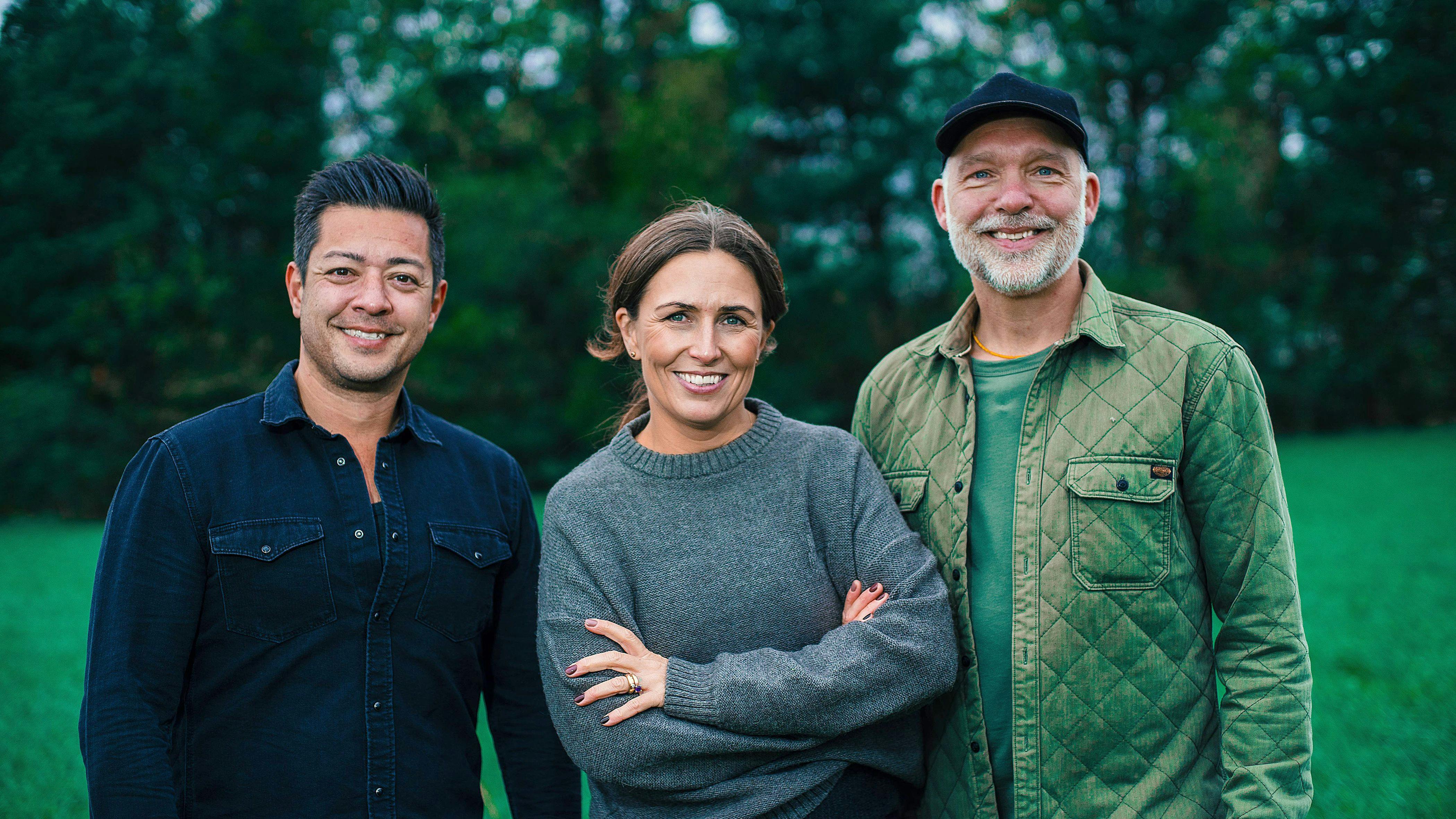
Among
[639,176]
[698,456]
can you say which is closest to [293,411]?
[698,456]

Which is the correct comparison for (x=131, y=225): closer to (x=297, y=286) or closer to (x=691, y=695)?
(x=297, y=286)

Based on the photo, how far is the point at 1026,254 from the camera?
8.20ft

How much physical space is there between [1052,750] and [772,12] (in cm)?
2259

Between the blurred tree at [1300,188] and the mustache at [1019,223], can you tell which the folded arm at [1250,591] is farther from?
the blurred tree at [1300,188]

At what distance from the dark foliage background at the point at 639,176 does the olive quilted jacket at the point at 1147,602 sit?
47.7ft

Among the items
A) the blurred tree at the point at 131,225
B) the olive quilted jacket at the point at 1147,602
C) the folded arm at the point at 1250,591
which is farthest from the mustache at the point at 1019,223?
the blurred tree at the point at 131,225

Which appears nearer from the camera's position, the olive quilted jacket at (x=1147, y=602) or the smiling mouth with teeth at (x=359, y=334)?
the olive quilted jacket at (x=1147, y=602)

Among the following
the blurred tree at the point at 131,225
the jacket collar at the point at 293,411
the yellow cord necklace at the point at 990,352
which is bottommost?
the jacket collar at the point at 293,411

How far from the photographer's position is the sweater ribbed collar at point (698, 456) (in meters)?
2.37

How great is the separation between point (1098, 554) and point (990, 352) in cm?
64

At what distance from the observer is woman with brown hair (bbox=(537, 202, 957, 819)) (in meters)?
2.07

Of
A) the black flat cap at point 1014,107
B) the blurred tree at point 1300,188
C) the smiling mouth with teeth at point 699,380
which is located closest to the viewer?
the smiling mouth with teeth at point 699,380

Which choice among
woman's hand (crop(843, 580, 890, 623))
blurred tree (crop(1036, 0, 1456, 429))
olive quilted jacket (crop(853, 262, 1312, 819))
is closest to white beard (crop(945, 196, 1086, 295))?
olive quilted jacket (crop(853, 262, 1312, 819))

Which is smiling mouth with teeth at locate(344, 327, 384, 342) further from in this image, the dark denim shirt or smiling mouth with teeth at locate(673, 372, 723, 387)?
smiling mouth with teeth at locate(673, 372, 723, 387)
